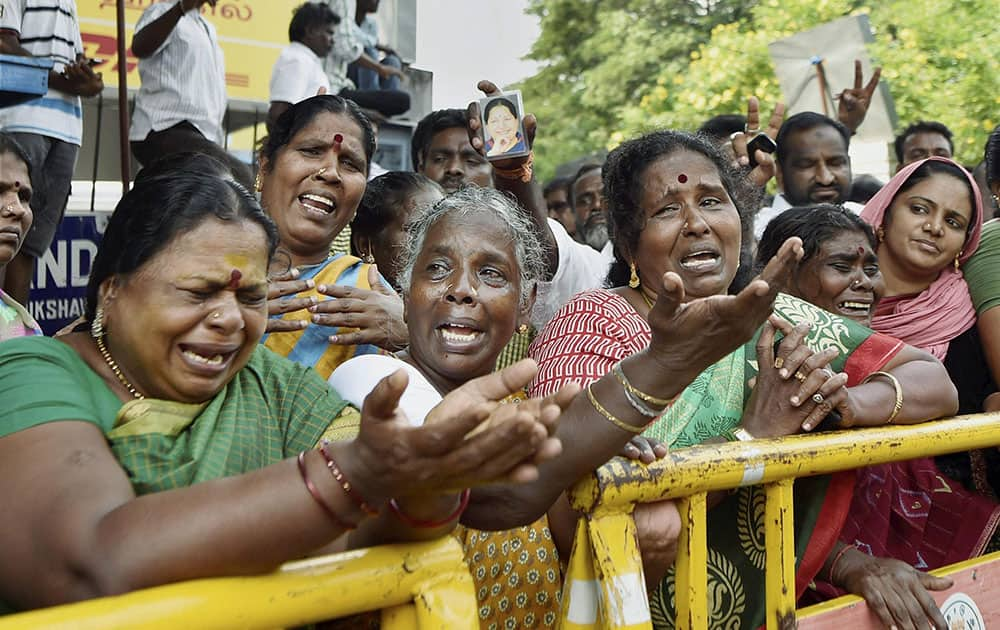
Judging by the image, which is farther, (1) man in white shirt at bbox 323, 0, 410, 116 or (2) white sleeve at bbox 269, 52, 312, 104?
(1) man in white shirt at bbox 323, 0, 410, 116

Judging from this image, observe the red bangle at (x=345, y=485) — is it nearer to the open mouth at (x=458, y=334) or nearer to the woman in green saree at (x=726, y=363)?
the woman in green saree at (x=726, y=363)

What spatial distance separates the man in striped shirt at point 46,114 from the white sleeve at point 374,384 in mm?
2839

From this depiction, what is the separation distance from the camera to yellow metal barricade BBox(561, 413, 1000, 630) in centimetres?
171

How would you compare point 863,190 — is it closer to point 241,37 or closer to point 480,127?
point 480,127

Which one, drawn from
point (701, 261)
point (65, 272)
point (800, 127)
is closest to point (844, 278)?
point (701, 261)

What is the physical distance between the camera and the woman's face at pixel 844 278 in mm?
3240

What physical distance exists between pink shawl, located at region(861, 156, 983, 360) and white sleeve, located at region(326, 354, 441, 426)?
76.0 inches

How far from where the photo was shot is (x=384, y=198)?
3609mm

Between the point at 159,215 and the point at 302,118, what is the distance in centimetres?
145

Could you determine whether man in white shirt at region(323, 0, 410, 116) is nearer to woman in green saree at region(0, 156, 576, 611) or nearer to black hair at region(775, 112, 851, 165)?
black hair at region(775, 112, 851, 165)

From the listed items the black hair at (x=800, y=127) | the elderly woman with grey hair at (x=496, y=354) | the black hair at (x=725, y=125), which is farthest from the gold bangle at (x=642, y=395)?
the black hair at (x=725, y=125)

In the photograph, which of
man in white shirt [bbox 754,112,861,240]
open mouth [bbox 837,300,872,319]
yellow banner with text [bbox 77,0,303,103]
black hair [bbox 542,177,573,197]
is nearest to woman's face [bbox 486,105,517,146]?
open mouth [bbox 837,300,872,319]

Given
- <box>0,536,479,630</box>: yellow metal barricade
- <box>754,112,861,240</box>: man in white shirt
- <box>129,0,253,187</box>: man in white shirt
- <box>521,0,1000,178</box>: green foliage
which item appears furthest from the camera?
A: <box>521,0,1000,178</box>: green foliage

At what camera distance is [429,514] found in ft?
4.84
